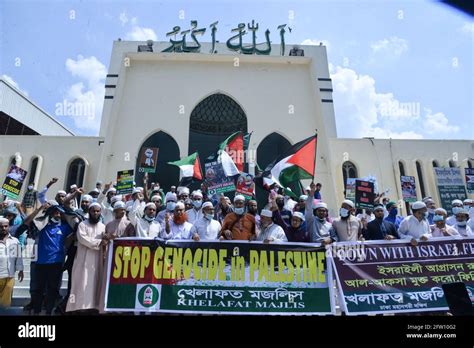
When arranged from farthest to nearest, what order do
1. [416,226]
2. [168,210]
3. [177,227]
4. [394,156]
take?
1. [394,156]
2. [168,210]
3. [416,226]
4. [177,227]

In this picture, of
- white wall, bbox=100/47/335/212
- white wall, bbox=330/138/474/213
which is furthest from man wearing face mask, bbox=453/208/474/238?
white wall, bbox=330/138/474/213

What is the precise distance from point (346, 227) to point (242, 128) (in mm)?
10613

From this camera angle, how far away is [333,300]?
4305 mm

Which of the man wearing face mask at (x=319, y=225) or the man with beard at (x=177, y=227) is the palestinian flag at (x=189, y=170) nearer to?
the man with beard at (x=177, y=227)

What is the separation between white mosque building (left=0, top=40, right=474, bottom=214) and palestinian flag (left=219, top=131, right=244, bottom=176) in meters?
4.65

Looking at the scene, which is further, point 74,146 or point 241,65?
point 241,65

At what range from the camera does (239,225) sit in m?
4.88

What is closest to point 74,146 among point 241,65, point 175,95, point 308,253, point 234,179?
point 175,95

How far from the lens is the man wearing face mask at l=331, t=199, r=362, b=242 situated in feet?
16.0

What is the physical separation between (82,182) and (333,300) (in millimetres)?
11950

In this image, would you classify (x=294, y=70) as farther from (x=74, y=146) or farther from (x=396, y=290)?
(x=396, y=290)

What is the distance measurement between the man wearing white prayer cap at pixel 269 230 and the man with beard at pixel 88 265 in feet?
7.25

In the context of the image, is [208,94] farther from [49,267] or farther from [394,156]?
[49,267]

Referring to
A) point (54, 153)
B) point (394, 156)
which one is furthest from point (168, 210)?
point (394, 156)
